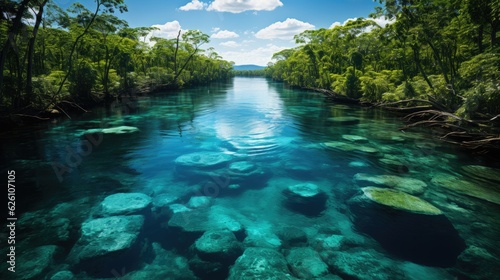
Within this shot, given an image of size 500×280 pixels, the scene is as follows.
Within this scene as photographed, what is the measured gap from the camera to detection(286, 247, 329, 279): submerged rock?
667cm

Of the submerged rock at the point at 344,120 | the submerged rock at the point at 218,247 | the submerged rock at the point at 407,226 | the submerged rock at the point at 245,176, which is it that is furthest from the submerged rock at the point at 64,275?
the submerged rock at the point at 344,120

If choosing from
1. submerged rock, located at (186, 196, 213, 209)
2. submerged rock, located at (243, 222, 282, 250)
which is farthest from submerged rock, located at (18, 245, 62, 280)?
submerged rock, located at (243, 222, 282, 250)

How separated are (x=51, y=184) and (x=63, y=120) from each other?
19109 millimetres

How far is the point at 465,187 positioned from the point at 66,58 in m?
53.6

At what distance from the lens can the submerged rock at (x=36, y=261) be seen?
6.41 m

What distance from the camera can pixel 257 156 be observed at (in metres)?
16.7

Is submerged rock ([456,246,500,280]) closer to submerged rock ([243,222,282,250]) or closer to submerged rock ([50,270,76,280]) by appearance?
submerged rock ([243,222,282,250])

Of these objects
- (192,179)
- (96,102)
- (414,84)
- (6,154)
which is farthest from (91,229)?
(96,102)

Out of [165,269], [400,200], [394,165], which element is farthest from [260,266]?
[394,165]

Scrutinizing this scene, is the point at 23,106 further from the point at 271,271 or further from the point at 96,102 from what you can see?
the point at 271,271

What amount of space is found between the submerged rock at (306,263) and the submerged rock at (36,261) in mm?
6733

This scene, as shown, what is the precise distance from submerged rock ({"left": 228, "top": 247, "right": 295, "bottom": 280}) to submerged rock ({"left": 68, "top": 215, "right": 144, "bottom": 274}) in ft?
10.2

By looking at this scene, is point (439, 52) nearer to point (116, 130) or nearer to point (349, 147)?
point (349, 147)

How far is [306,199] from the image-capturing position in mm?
10938
